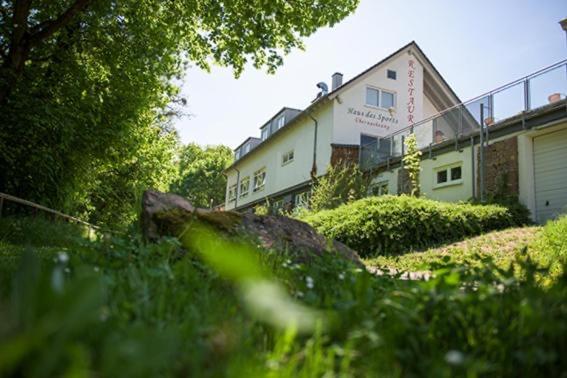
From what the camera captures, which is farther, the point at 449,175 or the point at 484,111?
the point at 449,175

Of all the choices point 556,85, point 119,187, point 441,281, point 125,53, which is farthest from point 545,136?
point 119,187

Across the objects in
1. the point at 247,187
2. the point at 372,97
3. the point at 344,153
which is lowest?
the point at 344,153

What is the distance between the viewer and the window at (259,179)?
31.0 metres

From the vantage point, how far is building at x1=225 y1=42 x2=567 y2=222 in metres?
12.7

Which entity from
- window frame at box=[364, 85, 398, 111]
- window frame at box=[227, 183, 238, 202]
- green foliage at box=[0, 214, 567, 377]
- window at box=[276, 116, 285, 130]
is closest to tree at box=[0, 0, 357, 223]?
green foliage at box=[0, 214, 567, 377]

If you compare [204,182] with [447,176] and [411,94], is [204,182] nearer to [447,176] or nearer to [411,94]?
[411,94]

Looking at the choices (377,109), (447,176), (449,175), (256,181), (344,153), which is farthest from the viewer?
(256,181)

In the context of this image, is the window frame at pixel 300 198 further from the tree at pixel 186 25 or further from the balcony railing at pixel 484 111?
the tree at pixel 186 25

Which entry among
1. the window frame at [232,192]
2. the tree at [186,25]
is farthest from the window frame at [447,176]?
the window frame at [232,192]

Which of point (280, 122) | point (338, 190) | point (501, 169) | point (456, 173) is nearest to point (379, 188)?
point (338, 190)

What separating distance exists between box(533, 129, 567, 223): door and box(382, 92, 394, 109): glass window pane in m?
10.7

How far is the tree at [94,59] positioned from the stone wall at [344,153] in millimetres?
10355

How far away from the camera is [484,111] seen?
1461cm

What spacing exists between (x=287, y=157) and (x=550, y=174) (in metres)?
16.6
